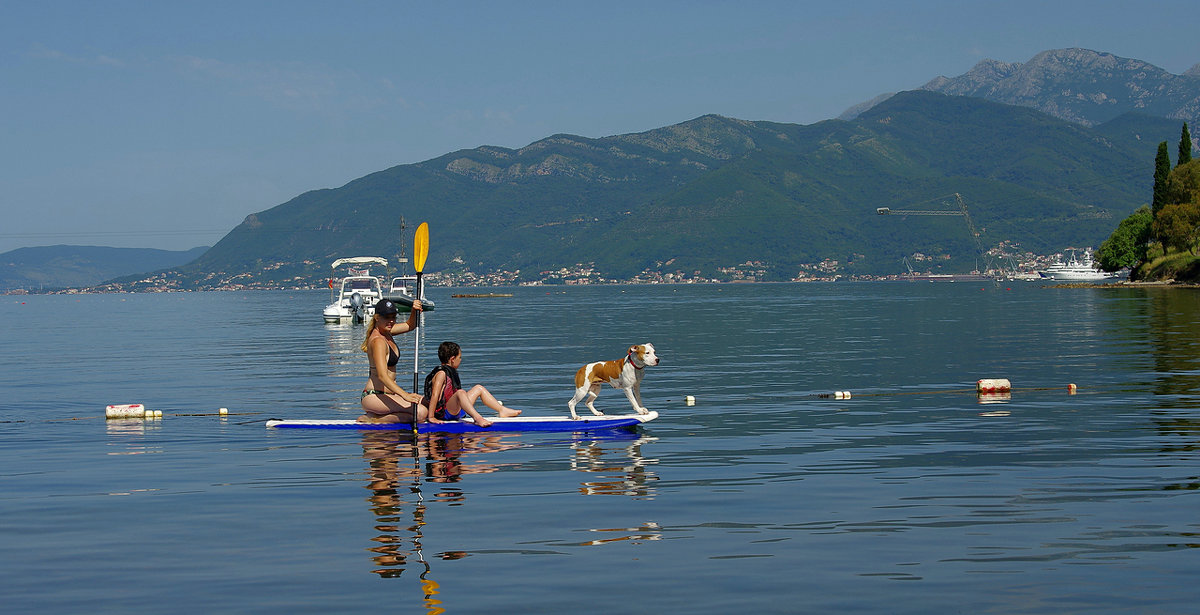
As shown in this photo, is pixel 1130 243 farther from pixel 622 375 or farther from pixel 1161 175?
pixel 622 375

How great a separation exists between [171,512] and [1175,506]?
13330 mm

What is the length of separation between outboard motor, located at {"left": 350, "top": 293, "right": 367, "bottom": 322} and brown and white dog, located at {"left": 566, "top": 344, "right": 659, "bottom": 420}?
73767mm

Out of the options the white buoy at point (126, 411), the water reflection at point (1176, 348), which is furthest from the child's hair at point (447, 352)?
A: the water reflection at point (1176, 348)

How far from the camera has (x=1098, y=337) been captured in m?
53.3

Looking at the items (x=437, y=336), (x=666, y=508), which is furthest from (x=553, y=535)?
(x=437, y=336)

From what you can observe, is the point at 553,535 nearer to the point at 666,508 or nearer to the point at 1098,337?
the point at 666,508

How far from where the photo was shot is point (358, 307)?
9769cm

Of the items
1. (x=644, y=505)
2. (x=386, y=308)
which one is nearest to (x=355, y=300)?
(x=386, y=308)

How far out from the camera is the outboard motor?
94.8 metres

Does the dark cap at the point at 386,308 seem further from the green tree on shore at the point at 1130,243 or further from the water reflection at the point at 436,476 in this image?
the green tree on shore at the point at 1130,243

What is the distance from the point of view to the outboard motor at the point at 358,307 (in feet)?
311

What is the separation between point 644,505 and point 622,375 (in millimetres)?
7168

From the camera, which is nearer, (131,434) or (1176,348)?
(131,434)

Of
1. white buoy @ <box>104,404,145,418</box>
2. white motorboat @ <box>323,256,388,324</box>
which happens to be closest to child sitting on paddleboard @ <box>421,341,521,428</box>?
white buoy @ <box>104,404,145,418</box>
